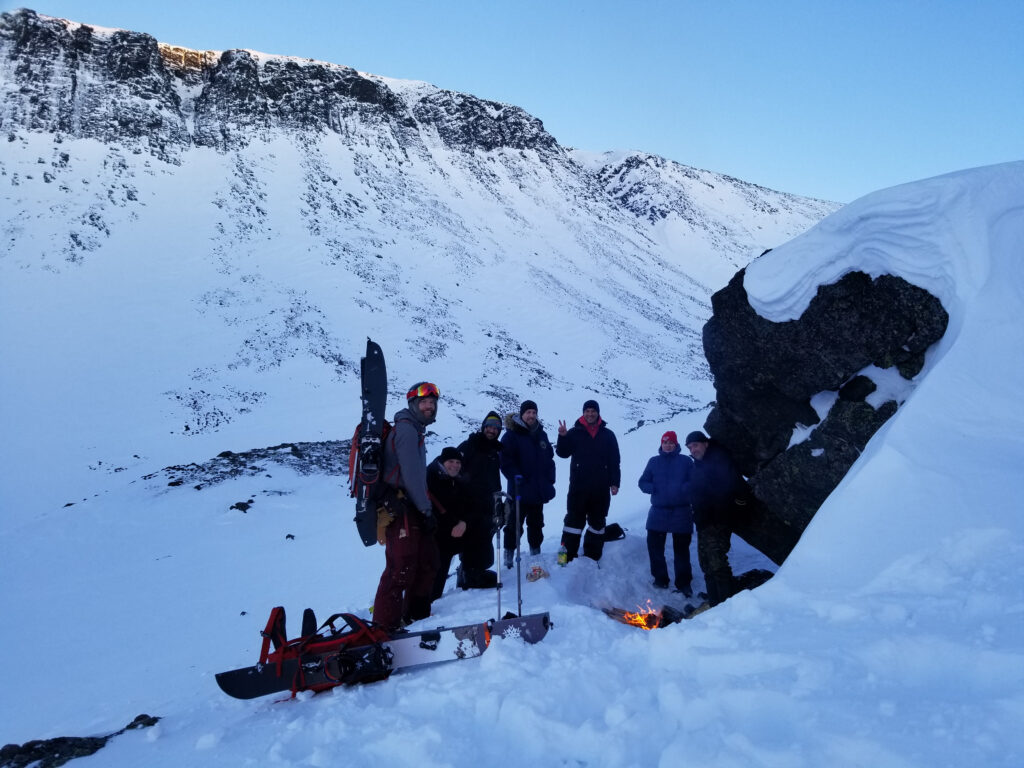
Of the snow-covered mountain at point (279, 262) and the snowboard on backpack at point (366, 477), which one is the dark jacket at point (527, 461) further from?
the snow-covered mountain at point (279, 262)

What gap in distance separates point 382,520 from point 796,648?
3.40 meters

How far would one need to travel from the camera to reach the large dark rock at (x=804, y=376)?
569 centimetres

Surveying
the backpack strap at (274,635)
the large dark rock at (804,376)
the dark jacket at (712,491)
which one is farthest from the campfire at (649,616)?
the backpack strap at (274,635)

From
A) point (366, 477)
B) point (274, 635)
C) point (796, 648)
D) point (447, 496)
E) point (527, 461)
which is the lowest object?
point (274, 635)

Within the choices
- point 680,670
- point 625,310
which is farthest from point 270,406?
point 625,310

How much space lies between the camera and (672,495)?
7.16 metres

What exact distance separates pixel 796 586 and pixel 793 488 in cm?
271

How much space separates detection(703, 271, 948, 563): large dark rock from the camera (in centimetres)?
569

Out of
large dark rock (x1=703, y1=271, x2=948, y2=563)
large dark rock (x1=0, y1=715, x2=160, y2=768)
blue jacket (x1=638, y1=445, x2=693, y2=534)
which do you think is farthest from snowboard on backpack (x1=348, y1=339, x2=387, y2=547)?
large dark rock (x1=703, y1=271, x2=948, y2=563)

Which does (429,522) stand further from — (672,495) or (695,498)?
(695,498)

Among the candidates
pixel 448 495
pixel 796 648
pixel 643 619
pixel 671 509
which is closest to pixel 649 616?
pixel 643 619

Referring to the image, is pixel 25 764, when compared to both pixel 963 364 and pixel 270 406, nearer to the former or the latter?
pixel 963 364

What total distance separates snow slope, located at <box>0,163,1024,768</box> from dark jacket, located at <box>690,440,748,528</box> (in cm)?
121

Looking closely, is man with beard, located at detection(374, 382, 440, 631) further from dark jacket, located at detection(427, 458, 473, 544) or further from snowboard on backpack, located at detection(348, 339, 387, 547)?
dark jacket, located at detection(427, 458, 473, 544)
